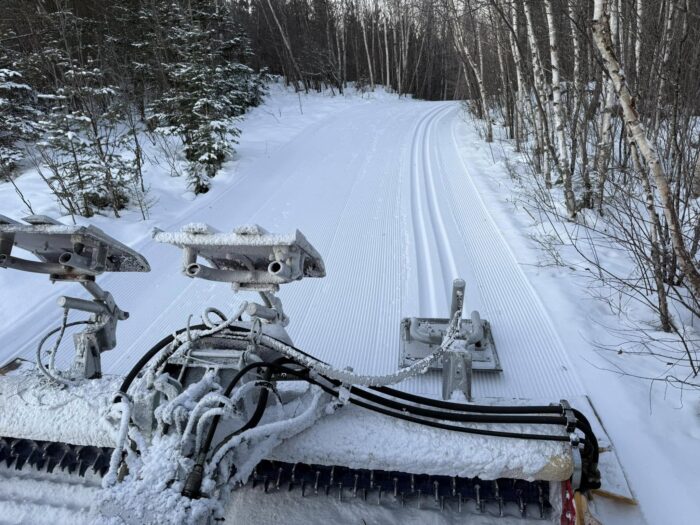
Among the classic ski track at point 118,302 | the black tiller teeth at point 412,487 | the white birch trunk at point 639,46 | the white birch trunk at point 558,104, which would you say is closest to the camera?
the black tiller teeth at point 412,487

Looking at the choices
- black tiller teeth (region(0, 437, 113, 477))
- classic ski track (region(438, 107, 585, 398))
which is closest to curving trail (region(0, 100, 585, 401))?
classic ski track (region(438, 107, 585, 398))

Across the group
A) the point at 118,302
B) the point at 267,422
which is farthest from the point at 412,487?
the point at 118,302

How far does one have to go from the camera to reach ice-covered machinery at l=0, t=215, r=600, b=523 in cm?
147

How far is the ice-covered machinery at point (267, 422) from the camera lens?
1470 millimetres

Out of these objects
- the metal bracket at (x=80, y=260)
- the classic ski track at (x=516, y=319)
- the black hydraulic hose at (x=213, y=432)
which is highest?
the metal bracket at (x=80, y=260)

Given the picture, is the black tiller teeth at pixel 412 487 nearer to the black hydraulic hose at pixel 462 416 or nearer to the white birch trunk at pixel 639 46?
the black hydraulic hose at pixel 462 416

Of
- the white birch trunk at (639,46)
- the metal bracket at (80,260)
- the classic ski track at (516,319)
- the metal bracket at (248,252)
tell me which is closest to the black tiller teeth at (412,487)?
the metal bracket at (248,252)

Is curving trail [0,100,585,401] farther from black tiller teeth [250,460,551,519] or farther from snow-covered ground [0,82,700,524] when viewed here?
black tiller teeth [250,460,551,519]

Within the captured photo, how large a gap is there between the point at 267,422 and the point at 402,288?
2.95 m

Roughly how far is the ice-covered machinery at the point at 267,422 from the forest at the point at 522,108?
1942 mm

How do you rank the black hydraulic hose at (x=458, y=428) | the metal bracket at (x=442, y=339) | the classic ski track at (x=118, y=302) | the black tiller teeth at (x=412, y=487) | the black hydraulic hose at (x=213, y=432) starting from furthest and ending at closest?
the classic ski track at (x=118, y=302) → the metal bracket at (x=442, y=339) → the black tiller teeth at (x=412, y=487) → the black hydraulic hose at (x=458, y=428) → the black hydraulic hose at (x=213, y=432)

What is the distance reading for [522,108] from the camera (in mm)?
9805

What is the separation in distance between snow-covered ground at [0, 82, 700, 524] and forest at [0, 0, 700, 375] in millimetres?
555

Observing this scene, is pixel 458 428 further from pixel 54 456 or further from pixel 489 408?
pixel 54 456
